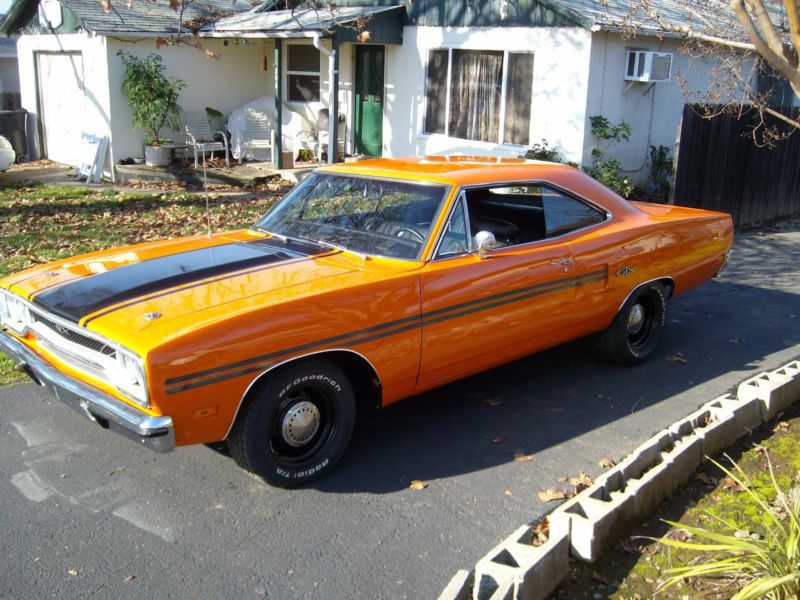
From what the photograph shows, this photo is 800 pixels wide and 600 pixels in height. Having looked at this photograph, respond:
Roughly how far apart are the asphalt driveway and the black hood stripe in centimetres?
98

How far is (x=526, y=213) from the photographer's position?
5633 mm

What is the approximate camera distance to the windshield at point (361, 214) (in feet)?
16.4

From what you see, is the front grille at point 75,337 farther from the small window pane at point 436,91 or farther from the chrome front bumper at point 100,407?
the small window pane at point 436,91

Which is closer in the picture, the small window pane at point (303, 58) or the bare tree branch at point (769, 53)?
the bare tree branch at point (769, 53)

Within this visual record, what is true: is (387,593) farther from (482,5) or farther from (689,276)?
(482,5)

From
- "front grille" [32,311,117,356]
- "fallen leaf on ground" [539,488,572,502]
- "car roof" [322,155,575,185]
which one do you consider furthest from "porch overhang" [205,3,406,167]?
"fallen leaf on ground" [539,488,572,502]

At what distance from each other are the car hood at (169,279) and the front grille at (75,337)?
0.08 metres

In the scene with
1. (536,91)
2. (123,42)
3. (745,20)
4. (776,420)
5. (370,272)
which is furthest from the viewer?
(123,42)

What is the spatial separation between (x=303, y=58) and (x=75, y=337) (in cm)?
1414

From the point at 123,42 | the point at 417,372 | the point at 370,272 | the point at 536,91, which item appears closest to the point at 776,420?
the point at 417,372

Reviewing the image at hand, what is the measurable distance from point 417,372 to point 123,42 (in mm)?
12789

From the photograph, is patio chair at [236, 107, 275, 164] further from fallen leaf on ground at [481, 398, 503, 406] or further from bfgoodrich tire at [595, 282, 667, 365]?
fallen leaf on ground at [481, 398, 503, 406]

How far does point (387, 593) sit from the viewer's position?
3.51m

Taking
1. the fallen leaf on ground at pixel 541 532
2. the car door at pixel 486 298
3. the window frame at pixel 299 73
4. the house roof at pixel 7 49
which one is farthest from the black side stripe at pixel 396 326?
the house roof at pixel 7 49
